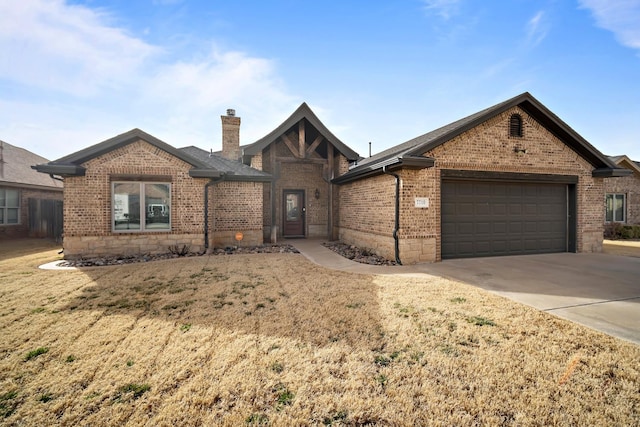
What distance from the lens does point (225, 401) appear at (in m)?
2.46

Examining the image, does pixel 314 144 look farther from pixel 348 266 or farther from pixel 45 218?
pixel 45 218

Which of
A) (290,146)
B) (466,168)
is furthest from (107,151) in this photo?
(466,168)

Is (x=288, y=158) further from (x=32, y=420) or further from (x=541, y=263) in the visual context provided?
(x=32, y=420)

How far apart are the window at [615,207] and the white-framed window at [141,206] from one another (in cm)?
2239

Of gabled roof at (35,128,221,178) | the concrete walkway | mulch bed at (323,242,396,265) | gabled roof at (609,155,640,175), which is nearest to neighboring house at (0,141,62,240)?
gabled roof at (35,128,221,178)

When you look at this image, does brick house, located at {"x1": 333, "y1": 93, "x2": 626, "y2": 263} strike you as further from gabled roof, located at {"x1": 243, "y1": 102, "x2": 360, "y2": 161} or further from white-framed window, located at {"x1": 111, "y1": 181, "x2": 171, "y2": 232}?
white-framed window, located at {"x1": 111, "y1": 181, "x2": 171, "y2": 232}

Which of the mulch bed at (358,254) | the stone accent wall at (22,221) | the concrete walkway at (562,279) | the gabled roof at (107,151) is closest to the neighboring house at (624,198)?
the concrete walkway at (562,279)

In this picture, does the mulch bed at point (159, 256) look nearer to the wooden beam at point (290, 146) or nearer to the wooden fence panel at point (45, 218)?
the wooden beam at point (290, 146)

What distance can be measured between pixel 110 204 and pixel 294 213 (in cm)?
786

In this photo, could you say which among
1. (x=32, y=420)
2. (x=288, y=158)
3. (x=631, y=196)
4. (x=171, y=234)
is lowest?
(x=32, y=420)

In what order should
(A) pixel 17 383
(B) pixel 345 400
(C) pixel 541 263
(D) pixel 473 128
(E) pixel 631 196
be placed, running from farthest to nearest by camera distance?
(E) pixel 631 196, (D) pixel 473 128, (C) pixel 541 263, (A) pixel 17 383, (B) pixel 345 400

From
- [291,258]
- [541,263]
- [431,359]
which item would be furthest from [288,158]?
[431,359]

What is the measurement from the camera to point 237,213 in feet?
37.2

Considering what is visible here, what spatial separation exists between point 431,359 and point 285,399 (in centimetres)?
164
